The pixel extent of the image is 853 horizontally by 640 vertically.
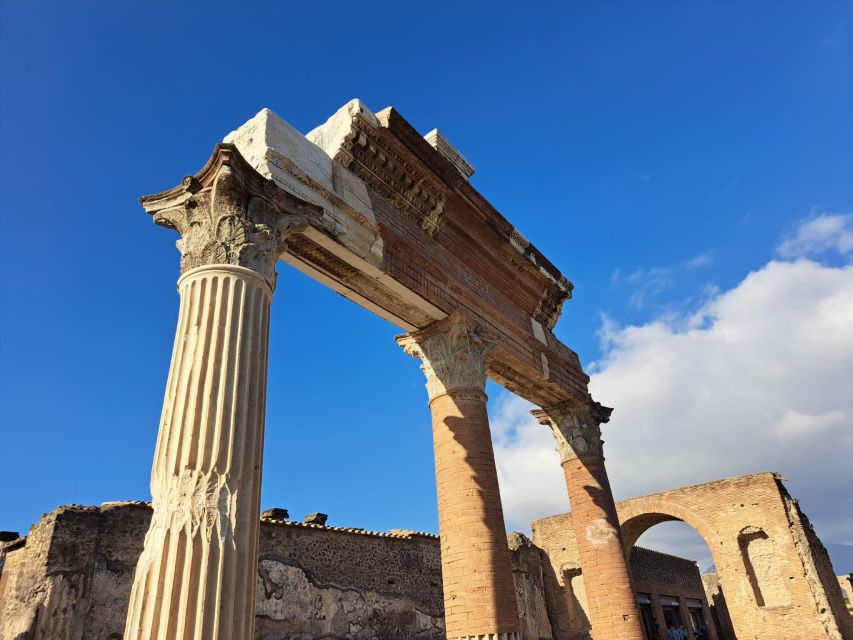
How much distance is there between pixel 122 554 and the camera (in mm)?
10117

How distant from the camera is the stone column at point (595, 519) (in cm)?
923

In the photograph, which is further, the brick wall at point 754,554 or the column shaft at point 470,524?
the brick wall at point 754,554

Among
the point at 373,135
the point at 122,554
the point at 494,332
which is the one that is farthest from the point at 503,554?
the point at 122,554

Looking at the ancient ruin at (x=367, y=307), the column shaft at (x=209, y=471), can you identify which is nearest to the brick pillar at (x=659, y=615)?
the ancient ruin at (x=367, y=307)

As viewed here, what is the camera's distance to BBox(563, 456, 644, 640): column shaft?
917 centimetres

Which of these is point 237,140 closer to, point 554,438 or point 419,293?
point 419,293

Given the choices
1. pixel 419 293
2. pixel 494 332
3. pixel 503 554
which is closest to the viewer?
pixel 503 554

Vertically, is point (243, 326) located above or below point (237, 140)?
below

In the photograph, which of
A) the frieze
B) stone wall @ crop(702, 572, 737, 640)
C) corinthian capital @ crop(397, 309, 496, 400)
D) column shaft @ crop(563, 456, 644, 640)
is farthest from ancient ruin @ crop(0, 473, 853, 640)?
the frieze

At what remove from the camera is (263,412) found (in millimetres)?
4715

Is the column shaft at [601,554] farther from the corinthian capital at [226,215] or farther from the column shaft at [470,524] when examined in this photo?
the corinthian capital at [226,215]

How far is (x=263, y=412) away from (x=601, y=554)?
7.04m

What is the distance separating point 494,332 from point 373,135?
3281 mm

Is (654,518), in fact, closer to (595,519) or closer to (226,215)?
(595,519)
